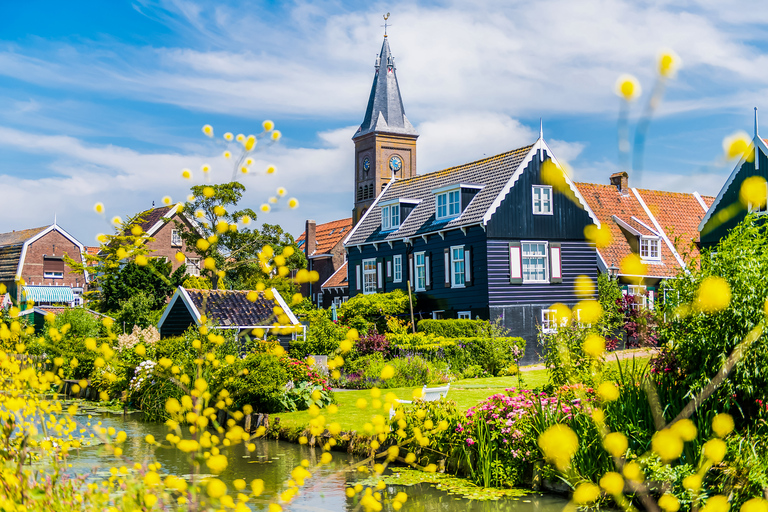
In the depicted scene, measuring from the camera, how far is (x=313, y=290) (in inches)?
2395

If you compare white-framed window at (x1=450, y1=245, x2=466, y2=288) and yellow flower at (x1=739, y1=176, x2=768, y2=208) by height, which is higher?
white-framed window at (x1=450, y1=245, x2=466, y2=288)

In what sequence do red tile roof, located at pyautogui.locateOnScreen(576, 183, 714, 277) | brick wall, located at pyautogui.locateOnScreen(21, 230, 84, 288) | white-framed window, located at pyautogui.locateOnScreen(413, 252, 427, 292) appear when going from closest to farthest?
white-framed window, located at pyautogui.locateOnScreen(413, 252, 427, 292) < red tile roof, located at pyautogui.locateOnScreen(576, 183, 714, 277) < brick wall, located at pyautogui.locateOnScreen(21, 230, 84, 288)

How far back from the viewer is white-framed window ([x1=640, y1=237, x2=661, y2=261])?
1385 inches

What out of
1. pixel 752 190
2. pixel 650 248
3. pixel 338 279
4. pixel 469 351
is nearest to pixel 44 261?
pixel 338 279

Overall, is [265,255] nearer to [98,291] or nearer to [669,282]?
[669,282]

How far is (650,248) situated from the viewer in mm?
35594

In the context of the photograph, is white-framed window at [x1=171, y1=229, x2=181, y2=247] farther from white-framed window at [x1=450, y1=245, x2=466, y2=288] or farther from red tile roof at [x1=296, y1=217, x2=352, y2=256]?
white-framed window at [x1=450, y1=245, x2=466, y2=288]

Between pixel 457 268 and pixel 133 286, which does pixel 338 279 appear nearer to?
pixel 133 286

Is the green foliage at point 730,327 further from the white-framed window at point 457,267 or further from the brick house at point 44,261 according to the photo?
the brick house at point 44,261

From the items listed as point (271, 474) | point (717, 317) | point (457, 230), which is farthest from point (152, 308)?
point (717, 317)

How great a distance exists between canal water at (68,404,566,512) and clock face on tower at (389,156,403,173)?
61326 mm

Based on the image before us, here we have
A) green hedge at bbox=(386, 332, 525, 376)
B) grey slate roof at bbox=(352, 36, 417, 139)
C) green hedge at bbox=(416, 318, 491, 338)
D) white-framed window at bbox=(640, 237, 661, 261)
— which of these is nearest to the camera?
green hedge at bbox=(386, 332, 525, 376)

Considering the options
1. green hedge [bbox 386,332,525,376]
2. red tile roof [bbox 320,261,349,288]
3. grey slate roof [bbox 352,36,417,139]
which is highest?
grey slate roof [bbox 352,36,417,139]

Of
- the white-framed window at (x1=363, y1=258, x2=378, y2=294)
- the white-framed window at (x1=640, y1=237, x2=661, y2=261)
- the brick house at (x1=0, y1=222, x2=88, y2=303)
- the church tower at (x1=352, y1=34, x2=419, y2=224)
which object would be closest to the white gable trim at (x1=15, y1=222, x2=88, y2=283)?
the brick house at (x1=0, y1=222, x2=88, y2=303)
